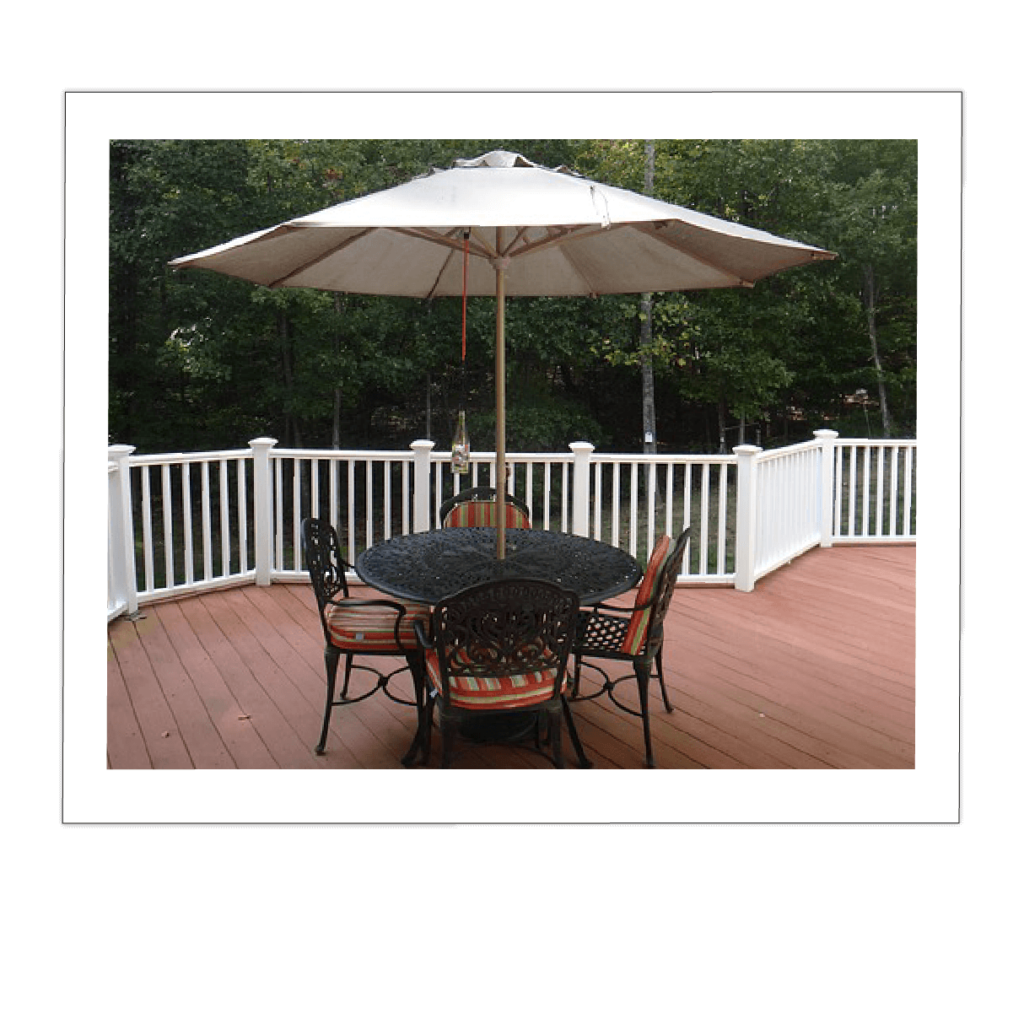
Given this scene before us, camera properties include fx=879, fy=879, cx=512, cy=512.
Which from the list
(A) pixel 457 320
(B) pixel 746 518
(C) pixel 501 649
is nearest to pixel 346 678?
(C) pixel 501 649

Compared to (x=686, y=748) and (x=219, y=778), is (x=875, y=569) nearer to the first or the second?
(x=686, y=748)

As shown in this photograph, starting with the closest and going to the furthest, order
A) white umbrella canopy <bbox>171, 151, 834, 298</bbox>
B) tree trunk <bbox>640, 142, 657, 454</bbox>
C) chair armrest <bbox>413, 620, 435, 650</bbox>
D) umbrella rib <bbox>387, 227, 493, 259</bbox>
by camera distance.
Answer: white umbrella canopy <bbox>171, 151, 834, 298</bbox> → chair armrest <bbox>413, 620, 435, 650</bbox> → umbrella rib <bbox>387, 227, 493, 259</bbox> → tree trunk <bbox>640, 142, 657, 454</bbox>

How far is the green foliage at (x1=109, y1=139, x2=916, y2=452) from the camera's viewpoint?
9.37 meters

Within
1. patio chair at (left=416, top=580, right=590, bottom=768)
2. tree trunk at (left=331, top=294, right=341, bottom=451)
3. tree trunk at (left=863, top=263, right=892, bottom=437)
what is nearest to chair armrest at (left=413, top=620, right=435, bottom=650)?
patio chair at (left=416, top=580, right=590, bottom=768)

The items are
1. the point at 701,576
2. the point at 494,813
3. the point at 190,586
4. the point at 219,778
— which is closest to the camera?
the point at 494,813

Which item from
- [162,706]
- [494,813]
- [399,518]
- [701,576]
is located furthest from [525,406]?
[494,813]

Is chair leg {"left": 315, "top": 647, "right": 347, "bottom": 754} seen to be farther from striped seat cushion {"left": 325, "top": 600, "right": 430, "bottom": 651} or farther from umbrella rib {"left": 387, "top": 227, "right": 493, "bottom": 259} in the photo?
umbrella rib {"left": 387, "top": 227, "right": 493, "bottom": 259}

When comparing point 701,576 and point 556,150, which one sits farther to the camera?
point 556,150

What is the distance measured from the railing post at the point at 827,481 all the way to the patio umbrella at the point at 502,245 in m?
2.82

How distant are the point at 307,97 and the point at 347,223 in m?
0.56

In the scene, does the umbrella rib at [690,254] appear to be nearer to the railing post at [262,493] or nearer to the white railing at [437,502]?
the white railing at [437,502]

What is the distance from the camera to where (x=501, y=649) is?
2785 millimetres

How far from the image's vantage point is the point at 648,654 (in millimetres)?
3189

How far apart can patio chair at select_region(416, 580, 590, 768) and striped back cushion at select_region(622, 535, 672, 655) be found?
1.11 feet
